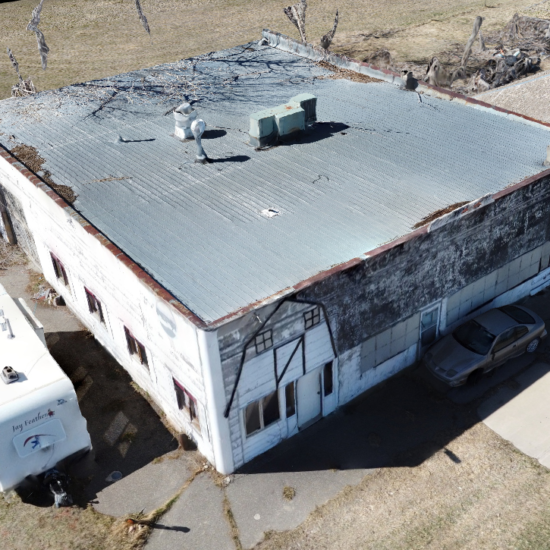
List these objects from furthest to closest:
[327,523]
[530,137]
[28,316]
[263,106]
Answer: [263,106] < [530,137] < [28,316] < [327,523]

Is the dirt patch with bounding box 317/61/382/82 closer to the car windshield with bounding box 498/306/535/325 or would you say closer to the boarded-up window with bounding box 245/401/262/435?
the car windshield with bounding box 498/306/535/325

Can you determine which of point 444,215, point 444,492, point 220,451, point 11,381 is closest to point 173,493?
point 220,451

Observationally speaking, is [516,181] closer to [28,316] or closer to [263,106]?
[263,106]

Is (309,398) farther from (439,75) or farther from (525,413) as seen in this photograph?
(439,75)

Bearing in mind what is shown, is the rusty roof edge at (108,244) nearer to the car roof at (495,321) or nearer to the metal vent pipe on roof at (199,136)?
the metal vent pipe on roof at (199,136)

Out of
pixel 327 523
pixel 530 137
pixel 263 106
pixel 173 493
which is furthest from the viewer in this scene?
pixel 263 106
